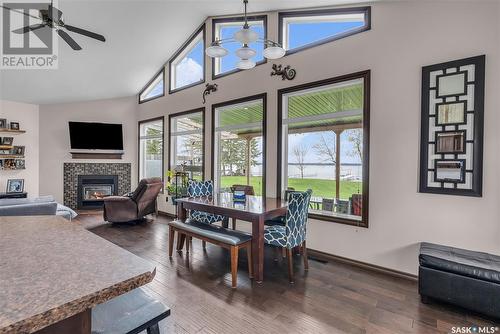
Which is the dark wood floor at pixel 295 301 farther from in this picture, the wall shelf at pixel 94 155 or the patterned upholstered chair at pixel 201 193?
the wall shelf at pixel 94 155

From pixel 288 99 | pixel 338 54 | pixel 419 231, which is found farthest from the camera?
pixel 288 99

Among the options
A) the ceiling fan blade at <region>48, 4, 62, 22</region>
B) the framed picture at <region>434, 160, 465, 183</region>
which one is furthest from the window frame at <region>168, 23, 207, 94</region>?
the framed picture at <region>434, 160, 465, 183</region>

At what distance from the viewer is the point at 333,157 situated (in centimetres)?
374

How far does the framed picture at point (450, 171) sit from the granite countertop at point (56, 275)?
3076mm

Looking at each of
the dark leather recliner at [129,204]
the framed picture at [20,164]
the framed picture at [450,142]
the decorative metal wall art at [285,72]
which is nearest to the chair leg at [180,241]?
the dark leather recliner at [129,204]

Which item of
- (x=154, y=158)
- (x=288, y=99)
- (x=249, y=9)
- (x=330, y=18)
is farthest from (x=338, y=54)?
(x=154, y=158)

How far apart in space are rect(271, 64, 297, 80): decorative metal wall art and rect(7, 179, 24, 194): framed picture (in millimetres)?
6191

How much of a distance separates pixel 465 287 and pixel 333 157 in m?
2.04

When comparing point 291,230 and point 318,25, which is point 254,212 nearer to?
point 291,230

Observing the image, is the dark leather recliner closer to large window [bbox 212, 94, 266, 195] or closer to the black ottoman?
large window [bbox 212, 94, 266, 195]

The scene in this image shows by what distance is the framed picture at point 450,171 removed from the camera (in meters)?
2.66

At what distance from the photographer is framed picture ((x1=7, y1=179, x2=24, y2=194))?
582 centimetres

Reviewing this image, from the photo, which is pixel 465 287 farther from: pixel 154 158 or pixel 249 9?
pixel 154 158

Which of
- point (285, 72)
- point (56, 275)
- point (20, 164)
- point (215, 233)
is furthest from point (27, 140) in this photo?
point (56, 275)
